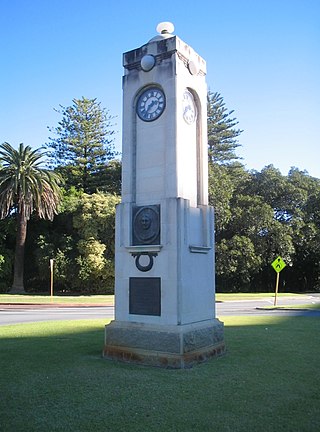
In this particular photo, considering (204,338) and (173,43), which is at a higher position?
(173,43)

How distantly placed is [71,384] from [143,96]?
20.3 feet

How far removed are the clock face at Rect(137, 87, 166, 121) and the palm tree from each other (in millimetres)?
26681

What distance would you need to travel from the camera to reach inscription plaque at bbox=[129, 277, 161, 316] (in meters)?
8.97

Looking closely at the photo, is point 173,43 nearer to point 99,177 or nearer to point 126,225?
point 126,225

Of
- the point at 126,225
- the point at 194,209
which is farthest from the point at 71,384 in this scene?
the point at 194,209

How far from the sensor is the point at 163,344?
8.55 m

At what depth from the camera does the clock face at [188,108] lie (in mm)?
9695

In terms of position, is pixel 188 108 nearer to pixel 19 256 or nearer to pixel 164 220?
pixel 164 220

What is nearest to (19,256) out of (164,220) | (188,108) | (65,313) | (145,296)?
(65,313)

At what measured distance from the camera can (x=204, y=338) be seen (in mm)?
9148

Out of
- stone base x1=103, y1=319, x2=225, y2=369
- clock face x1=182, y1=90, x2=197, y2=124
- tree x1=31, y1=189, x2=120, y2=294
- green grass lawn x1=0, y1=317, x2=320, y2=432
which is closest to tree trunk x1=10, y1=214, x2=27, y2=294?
tree x1=31, y1=189, x2=120, y2=294

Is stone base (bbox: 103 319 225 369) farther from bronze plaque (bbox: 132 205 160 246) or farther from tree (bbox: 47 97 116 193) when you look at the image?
tree (bbox: 47 97 116 193)

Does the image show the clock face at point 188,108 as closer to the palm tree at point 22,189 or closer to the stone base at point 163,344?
the stone base at point 163,344

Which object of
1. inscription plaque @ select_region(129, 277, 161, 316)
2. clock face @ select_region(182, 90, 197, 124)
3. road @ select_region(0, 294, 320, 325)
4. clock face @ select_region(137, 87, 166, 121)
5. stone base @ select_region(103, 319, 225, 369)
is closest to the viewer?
stone base @ select_region(103, 319, 225, 369)
